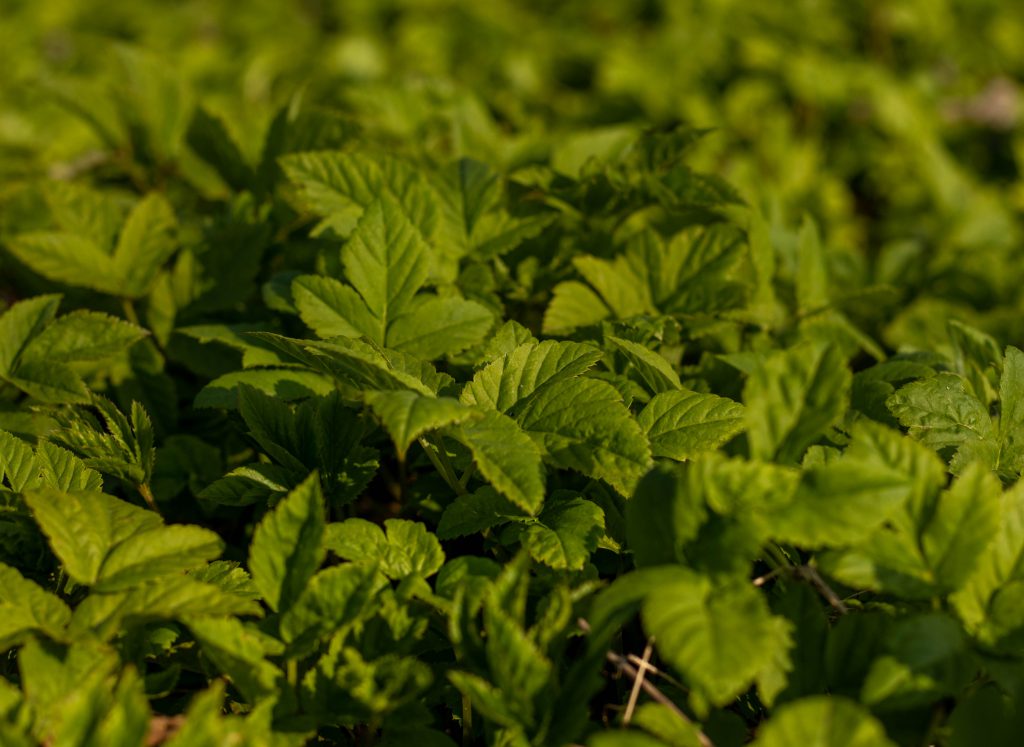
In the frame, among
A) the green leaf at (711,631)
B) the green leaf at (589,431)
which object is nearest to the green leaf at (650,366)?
the green leaf at (589,431)

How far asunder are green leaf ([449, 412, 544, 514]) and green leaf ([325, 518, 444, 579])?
172mm

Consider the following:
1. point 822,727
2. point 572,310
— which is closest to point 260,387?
point 572,310

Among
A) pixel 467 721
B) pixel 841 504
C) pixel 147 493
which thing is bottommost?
pixel 467 721

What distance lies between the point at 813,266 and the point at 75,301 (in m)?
1.69

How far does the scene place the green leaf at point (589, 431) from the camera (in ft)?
4.53

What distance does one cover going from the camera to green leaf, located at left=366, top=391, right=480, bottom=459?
1.19m

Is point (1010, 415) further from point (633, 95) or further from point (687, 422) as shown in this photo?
point (633, 95)

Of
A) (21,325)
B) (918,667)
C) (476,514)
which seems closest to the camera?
(918,667)

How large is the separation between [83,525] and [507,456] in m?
0.61

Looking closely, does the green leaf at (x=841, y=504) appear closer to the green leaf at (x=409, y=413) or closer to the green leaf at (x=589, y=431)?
the green leaf at (x=589, y=431)

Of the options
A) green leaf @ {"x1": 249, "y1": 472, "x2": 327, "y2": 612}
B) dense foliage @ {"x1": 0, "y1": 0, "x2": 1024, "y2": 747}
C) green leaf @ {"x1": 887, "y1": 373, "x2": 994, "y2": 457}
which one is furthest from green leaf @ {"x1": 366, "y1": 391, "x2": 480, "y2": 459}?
green leaf @ {"x1": 887, "y1": 373, "x2": 994, "y2": 457}

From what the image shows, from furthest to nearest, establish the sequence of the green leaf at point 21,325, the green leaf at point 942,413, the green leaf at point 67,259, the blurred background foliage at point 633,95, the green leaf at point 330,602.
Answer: the blurred background foliage at point 633,95
the green leaf at point 67,259
the green leaf at point 21,325
the green leaf at point 942,413
the green leaf at point 330,602

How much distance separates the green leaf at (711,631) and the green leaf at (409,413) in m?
0.34

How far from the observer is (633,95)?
3.49 meters
